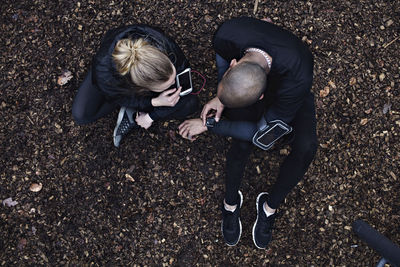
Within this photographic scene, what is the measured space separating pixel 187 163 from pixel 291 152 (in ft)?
3.87

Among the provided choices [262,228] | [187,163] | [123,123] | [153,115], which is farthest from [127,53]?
[262,228]

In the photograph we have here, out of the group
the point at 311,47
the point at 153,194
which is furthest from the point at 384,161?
the point at 153,194

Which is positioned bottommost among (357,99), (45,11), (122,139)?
(122,139)

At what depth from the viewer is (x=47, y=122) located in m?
3.84

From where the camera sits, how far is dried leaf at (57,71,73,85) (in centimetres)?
386

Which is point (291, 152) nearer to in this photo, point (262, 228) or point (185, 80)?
point (262, 228)

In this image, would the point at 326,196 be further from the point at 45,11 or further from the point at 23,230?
the point at 45,11

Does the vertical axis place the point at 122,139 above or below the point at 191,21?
below

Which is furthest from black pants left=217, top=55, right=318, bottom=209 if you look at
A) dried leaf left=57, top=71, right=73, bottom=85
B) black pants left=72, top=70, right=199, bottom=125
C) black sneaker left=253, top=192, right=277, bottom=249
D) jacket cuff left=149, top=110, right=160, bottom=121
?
dried leaf left=57, top=71, right=73, bottom=85

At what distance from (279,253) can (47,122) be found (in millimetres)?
2989

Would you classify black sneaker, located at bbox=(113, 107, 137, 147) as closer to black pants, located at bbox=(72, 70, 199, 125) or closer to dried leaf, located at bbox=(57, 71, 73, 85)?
black pants, located at bbox=(72, 70, 199, 125)

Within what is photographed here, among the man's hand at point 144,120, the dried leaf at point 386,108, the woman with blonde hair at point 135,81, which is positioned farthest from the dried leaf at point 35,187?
the dried leaf at point 386,108

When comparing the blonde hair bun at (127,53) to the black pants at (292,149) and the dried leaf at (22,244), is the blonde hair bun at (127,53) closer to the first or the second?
the black pants at (292,149)

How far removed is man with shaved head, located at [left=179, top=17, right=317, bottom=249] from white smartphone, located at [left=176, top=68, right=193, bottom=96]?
287mm
